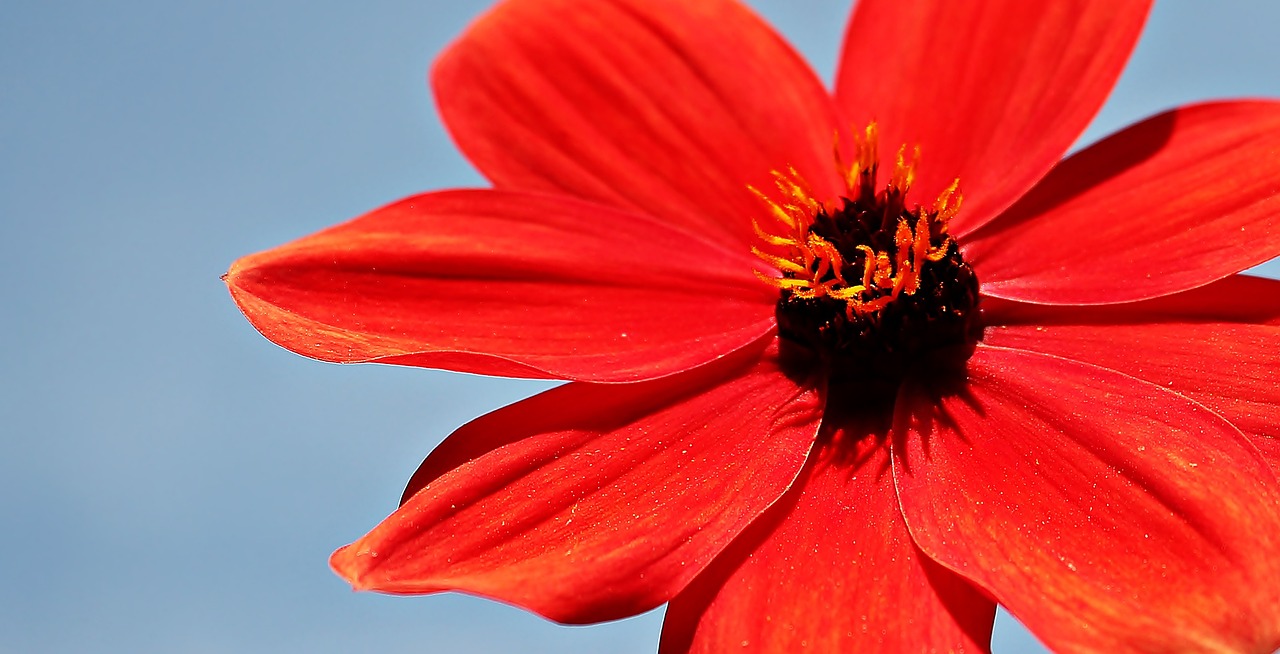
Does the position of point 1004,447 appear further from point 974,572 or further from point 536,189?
point 536,189

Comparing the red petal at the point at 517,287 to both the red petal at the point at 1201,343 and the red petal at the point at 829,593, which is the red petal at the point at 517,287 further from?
the red petal at the point at 1201,343

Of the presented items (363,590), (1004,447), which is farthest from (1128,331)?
(363,590)

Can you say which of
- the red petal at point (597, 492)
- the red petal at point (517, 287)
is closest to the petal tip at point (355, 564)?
the red petal at point (597, 492)

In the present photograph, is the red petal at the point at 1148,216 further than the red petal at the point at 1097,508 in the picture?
Yes

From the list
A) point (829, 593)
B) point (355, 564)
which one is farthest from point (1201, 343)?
point (355, 564)

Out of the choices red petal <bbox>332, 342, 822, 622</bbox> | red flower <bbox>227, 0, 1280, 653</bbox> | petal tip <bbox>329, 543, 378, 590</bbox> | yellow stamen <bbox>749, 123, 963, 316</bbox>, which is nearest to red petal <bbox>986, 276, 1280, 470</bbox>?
red flower <bbox>227, 0, 1280, 653</bbox>

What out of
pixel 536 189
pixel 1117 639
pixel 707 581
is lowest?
pixel 1117 639
